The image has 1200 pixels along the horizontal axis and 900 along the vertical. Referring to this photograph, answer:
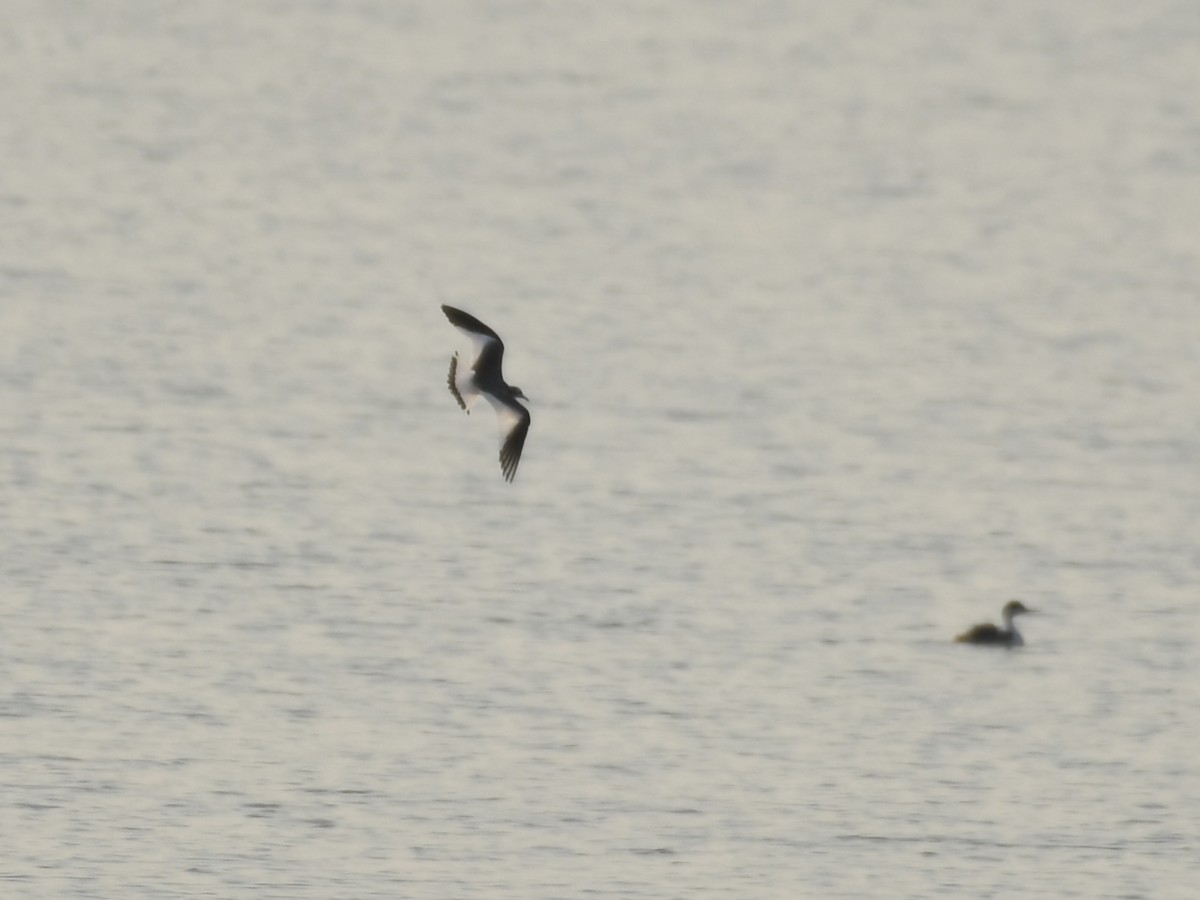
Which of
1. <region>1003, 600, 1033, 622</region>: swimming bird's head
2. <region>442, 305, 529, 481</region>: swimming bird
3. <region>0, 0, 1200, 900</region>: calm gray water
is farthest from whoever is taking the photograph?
<region>1003, 600, 1033, 622</region>: swimming bird's head

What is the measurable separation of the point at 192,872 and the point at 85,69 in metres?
30.3

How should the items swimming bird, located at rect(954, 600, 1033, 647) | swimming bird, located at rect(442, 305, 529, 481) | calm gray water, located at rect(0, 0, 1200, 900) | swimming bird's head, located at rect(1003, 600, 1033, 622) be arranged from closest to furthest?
swimming bird, located at rect(442, 305, 529, 481) < calm gray water, located at rect(0, 0, 1200, 900) < swimming bird, located at rect(954, 600, 1033, 647) < swimming bird's head, located at rect(1003, 600, 1033, 622)

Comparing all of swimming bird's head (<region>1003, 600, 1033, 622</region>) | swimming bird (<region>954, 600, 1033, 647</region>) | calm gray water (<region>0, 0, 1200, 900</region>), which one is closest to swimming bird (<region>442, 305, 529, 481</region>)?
calm gray water (<region>0, 0, 1200, 900</region>)

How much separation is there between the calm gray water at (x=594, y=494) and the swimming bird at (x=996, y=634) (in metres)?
0.12

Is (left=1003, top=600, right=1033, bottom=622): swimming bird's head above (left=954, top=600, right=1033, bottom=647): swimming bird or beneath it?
above

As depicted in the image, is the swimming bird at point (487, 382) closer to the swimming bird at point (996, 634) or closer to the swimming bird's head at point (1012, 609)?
the swimming bird at point (996, 634)

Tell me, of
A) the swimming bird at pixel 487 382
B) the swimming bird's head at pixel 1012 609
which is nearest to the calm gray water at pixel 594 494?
the swimming bird's head at pixel 1012 609

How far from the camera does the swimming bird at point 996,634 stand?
62.7ft

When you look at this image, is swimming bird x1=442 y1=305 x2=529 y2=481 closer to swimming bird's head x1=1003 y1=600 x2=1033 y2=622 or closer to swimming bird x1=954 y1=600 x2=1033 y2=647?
swimming bird x1=954 y1=600 x2=1033 y2=647

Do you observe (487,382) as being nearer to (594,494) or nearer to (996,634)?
(996,634)

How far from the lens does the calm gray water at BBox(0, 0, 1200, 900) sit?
15641mm

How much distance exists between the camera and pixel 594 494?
74.0ft

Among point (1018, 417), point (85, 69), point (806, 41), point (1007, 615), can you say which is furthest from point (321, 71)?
point (1007, 615)

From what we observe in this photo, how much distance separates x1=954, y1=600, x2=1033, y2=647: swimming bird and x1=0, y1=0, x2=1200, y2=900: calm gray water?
0.12 m
